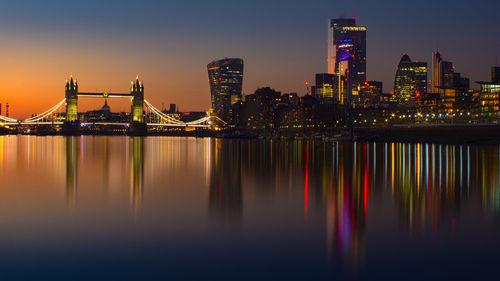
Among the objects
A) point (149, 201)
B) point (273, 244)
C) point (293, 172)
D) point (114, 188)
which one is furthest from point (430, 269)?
point (293, 172)

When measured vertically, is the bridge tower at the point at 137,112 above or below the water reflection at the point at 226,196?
above

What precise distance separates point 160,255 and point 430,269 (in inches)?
158

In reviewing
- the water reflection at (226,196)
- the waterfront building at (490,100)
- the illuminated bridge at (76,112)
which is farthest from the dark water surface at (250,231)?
the illuminated bridge at (76,112)

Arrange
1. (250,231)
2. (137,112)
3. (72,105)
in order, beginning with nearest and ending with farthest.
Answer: (250,231)
(137,112)
(72,105)

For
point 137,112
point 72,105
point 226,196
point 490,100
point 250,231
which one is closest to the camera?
point 250,231

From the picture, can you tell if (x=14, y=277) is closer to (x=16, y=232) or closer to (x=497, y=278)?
(x=16, y=232)

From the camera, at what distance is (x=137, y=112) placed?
157m

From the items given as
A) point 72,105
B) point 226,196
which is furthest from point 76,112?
point 226,196

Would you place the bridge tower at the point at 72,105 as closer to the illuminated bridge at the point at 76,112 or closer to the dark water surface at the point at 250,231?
the illuminated bridge at the point at 76,112

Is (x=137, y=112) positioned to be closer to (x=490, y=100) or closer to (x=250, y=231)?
(x=490, y=100)

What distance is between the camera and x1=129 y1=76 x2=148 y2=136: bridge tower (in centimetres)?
15000

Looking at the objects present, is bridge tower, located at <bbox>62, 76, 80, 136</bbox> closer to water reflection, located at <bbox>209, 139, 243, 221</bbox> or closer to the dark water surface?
water reflection, located at <bbox>209, 139, 243, 221</bbox>

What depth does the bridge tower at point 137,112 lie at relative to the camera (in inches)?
5906

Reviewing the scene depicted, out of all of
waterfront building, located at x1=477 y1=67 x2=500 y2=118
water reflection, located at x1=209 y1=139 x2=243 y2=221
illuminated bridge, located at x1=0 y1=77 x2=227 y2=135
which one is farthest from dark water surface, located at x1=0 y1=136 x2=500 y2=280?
illuminated bridge, located at x1=0 y1=77 x2=227 y2=135
